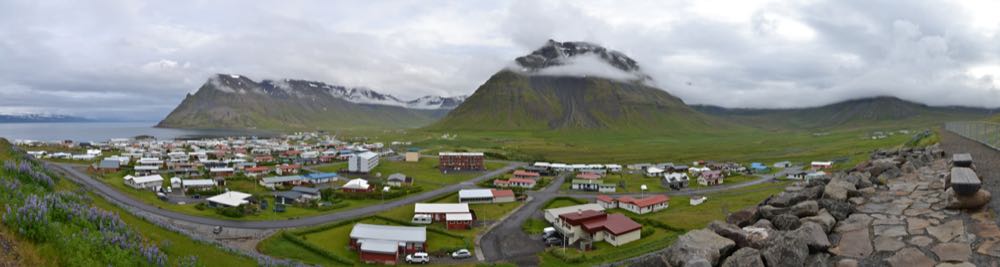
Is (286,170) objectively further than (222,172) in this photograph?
Yes

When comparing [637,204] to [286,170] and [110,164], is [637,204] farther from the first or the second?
[110,164]

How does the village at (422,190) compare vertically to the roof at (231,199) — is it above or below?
below

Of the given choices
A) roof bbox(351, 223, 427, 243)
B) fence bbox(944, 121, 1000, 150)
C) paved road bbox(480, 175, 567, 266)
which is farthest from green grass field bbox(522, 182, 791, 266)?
fence bbox(944, 121, 1000, 150)

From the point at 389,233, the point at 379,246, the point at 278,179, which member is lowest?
the point at 379,246

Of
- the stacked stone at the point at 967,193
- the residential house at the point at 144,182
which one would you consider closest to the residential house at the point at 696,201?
the stacked stone at the point at 967,193

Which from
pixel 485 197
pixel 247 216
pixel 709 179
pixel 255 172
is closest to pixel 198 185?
pixel 255 172

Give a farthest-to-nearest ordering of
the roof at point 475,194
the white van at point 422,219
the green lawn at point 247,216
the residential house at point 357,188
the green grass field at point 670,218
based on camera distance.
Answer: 1. the residential house at point 357,188
2. the roof at point 475,194
3. the green lawn at point 247,216
4. the white van at point 422,219
5. the green grass field at point 670,218

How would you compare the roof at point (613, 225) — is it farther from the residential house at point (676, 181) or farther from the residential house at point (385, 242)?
the residential house at point (676, 181)
